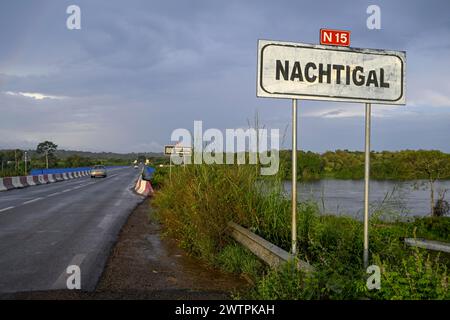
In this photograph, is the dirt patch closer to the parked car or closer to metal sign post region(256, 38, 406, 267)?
metal sign post region(256, 38, 406, 267)

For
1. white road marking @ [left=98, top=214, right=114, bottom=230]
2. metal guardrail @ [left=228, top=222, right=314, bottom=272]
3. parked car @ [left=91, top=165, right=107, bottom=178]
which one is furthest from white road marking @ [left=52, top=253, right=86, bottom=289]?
parked car @ [left=91, top=165, right=107, bottom=178]

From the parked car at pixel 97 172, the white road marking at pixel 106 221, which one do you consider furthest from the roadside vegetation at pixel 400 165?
the parked car at pixel 97 172

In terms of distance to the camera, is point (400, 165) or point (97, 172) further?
point (97, 172)

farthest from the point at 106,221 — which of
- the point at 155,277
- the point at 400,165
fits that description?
the point at 400,165

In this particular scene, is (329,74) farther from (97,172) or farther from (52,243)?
(97,172)

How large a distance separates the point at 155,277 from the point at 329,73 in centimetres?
352

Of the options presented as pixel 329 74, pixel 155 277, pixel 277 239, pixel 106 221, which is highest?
pixel 329 74

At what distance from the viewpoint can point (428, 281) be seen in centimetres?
374

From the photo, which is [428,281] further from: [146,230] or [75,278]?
[146,230]

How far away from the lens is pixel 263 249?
18.6ft

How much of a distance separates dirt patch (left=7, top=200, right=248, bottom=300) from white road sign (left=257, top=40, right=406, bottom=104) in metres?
2.26

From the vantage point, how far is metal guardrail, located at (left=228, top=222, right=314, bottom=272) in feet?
15.4
